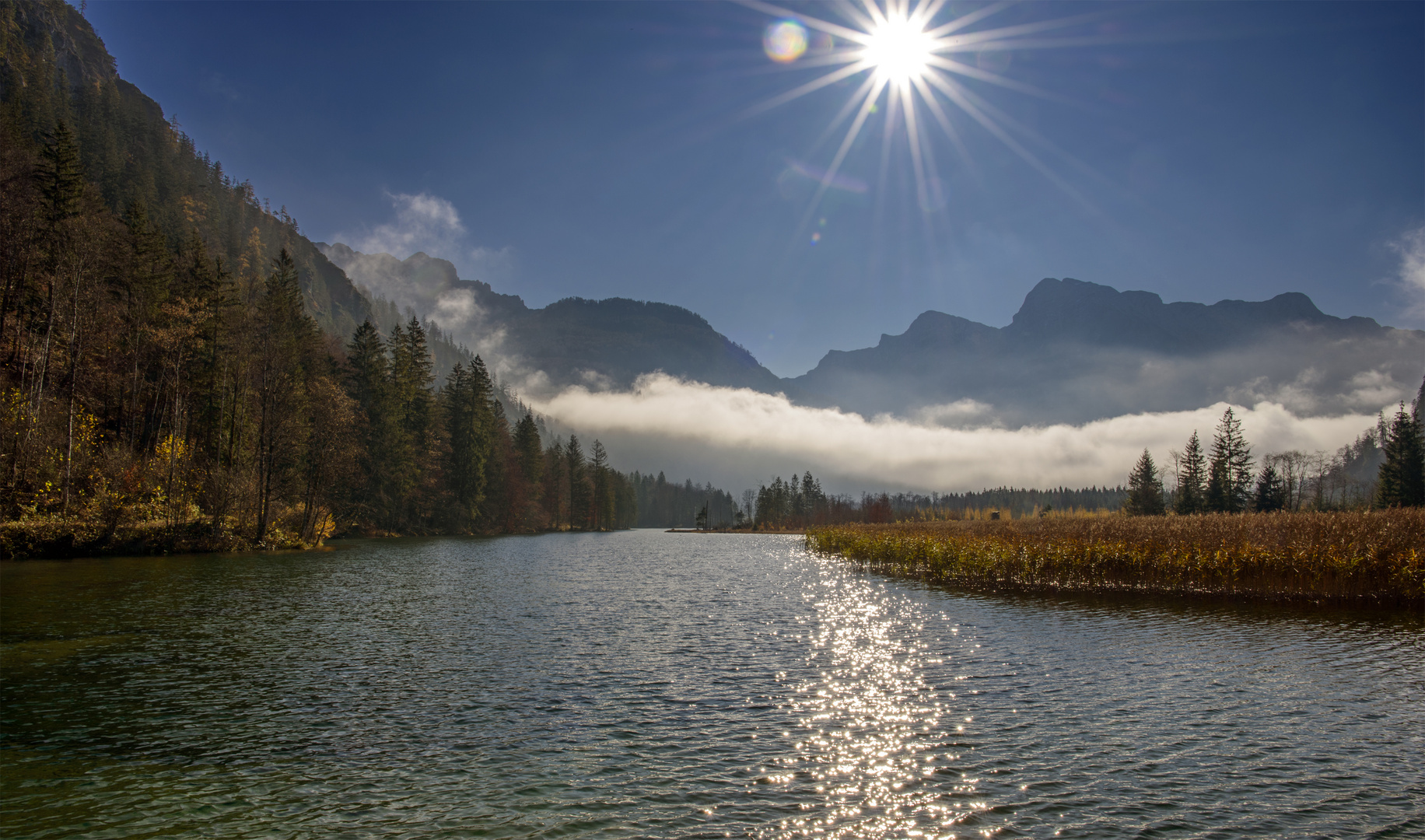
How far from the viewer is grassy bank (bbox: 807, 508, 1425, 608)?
2573 centimetres

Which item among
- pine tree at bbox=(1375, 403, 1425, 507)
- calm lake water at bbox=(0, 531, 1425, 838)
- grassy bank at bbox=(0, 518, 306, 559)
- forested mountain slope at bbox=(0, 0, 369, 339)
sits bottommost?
calm lake water at bbox=(0, 531, 1425, 838)

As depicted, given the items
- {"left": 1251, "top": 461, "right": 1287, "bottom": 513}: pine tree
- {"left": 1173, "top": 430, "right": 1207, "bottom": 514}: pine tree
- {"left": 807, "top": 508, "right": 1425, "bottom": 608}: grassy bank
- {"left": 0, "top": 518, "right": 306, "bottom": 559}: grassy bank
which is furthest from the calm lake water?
{"left": 1251, "top": 461, "right": 1287, "bottom": 513}: pine tree

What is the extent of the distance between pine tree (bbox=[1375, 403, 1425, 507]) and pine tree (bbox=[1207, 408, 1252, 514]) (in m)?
14.8

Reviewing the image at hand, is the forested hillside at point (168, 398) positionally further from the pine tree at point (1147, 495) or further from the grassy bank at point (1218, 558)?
the pine tree at point (1147, 495)

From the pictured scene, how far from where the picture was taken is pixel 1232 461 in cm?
10306

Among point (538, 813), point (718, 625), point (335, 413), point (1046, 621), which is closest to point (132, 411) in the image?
point (335, 413)

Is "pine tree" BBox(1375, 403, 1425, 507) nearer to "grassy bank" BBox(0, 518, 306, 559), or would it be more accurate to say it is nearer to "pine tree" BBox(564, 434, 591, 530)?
"grassy bank" BBox(0, 518, 306, 559)

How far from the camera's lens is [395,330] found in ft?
292

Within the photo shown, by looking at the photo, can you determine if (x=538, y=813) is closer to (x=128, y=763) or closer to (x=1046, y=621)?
(x=128, y=763)

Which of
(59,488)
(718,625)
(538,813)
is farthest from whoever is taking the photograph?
(59,488)

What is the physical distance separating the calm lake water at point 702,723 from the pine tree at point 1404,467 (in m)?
73.5

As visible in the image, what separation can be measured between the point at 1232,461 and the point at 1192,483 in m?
18.0

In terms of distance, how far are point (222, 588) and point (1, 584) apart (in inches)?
329

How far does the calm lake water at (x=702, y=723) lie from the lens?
823cm
